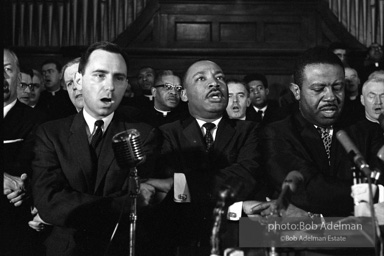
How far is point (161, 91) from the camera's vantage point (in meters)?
6.12

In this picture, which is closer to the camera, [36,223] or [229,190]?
[229,190]

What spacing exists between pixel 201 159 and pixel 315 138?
2.41ft

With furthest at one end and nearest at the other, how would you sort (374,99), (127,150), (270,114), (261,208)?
(270,114), (374,99), (261,208), (127,150)

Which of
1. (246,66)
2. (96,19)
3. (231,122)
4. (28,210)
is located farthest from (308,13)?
(28,210)

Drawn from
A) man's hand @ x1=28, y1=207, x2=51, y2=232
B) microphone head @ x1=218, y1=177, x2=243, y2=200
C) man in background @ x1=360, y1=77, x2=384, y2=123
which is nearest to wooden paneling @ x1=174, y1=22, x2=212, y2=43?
man in background @ x1=360, y1=77, x2=384, y2=123

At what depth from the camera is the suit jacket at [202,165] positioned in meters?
3.65

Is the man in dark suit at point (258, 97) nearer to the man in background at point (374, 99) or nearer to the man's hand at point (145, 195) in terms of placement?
the man in background at point (374, 99)

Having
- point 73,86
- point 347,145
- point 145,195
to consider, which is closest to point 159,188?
point 145,195

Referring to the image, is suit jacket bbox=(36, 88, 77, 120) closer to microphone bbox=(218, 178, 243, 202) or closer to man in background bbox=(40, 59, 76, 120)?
man in background bbox=(40, 59, 76, 120)

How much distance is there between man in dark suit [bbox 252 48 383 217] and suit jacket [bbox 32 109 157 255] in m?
0.78

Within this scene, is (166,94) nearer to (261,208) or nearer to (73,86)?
(73,86)

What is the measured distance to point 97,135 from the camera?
3.48 meters

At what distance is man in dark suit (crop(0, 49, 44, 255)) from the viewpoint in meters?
3.55

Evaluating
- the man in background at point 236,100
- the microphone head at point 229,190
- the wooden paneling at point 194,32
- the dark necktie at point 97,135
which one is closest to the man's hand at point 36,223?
the dark necktie at point 97,135
